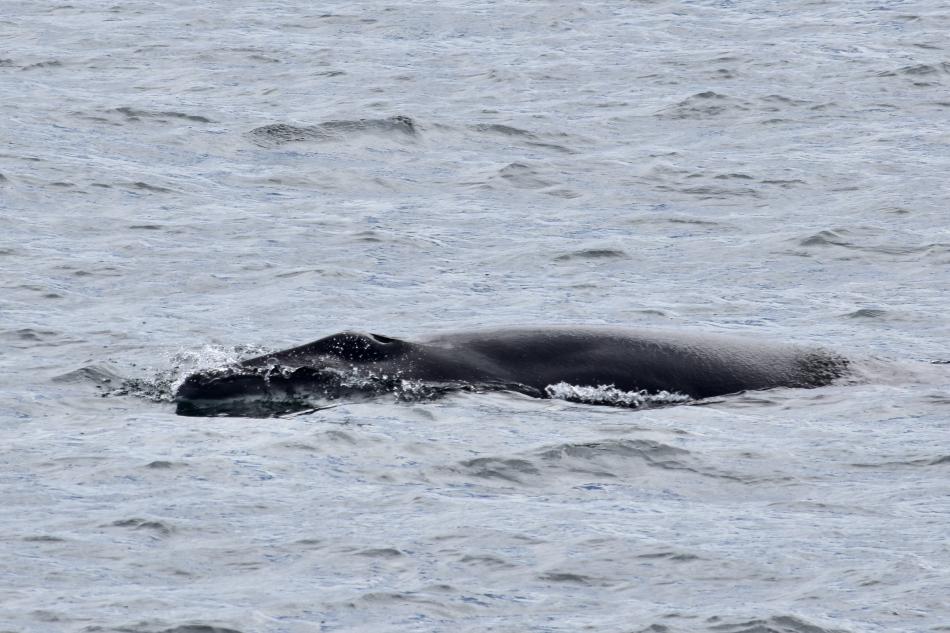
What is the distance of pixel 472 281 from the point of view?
1948 centimetres

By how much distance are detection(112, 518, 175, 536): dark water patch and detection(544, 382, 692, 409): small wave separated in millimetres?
3625

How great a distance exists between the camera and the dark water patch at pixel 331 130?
26.2m

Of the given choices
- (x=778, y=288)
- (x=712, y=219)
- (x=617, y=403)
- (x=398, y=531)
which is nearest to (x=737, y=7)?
(x=712, y=219)

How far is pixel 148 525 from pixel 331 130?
15.7 metres

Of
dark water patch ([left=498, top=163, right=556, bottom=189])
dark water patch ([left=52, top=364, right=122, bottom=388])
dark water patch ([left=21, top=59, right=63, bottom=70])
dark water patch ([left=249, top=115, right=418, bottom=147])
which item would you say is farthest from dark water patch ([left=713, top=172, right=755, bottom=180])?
dark water patch ([left=21, top=59, right=63, bottom=70])

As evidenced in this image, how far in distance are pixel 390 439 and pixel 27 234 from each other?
9212 mm

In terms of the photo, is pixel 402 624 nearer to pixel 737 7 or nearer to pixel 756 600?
pixel 756 600

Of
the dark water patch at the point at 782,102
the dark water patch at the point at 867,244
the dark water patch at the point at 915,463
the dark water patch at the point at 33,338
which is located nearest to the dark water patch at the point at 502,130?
the dark water patch at the point at 782,102

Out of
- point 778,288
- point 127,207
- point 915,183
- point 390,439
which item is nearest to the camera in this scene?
point 390,439

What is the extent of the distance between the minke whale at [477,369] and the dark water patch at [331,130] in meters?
12.3

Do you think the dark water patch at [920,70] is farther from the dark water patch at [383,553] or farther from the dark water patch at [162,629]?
the dark water patch at [162,629]

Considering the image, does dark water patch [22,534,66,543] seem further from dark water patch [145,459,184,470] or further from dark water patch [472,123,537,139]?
dark water patch [472,123,537,139]

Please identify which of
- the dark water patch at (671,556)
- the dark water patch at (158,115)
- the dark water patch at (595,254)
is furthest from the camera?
the dark water patch at (158,115)

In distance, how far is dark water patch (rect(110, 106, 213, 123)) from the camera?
89.9 ft
